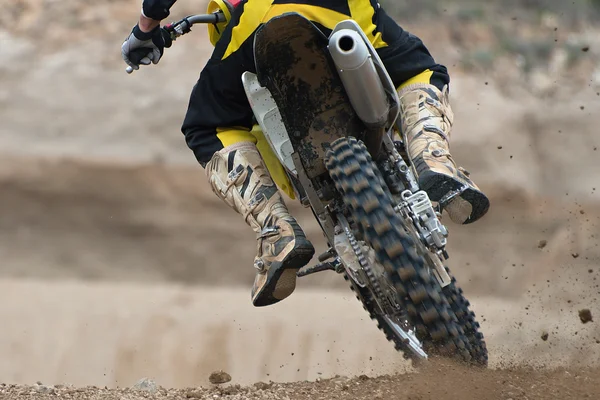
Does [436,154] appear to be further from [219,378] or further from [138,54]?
[219,378]

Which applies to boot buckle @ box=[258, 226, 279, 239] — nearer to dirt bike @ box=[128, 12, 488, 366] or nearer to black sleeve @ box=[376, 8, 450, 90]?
dirt bike @ box=[128, 12, 488, 366]

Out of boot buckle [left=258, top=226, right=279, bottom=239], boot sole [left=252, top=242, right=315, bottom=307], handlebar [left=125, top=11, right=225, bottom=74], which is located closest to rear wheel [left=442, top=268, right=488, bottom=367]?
boot sole [left=252, top=242, right=315, bottom=307]

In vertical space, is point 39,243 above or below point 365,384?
above

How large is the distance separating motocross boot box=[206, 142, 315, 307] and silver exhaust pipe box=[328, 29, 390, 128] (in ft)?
1.80

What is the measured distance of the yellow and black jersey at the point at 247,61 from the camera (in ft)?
13.4

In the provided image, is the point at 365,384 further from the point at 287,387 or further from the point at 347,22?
the point at 347,22

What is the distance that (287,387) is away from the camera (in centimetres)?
477

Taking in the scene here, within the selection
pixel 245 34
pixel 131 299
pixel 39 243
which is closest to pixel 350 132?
pixel 245 34

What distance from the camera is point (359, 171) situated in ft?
12.0

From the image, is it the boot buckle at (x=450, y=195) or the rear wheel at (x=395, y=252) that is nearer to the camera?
the rear wheel at (x=395, y=252)

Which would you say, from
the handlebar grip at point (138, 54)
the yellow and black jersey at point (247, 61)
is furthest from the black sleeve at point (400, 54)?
the handlebar grip at point (138, 54)

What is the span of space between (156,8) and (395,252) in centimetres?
149

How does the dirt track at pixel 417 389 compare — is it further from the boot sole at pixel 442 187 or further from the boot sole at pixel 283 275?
the boot sole at pixel 442 187

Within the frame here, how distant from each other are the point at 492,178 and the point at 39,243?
197 inches
